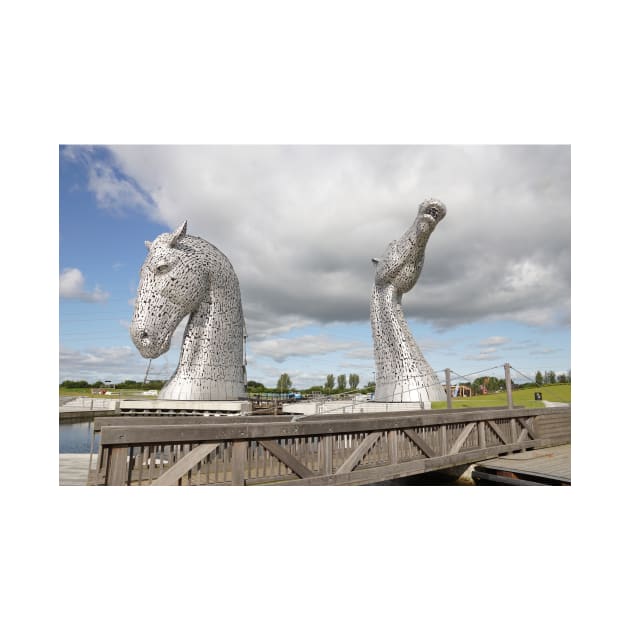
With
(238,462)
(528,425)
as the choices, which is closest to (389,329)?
(528,425)

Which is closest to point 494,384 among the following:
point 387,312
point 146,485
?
point 387,312

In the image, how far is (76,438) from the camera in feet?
49.0

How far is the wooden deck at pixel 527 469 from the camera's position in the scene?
5.56 meters

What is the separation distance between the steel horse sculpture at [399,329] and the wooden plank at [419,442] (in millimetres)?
8139

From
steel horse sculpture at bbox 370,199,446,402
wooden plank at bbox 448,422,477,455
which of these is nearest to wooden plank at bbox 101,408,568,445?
wooden plank at bbox 448,422,477,455

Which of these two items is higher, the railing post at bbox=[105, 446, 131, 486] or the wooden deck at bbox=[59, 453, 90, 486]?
the railing post at bbox=[105, 446, 131, 486]

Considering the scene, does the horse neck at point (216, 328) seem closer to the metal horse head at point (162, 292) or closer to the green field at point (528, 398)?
the metal horse head at point (162, 292)

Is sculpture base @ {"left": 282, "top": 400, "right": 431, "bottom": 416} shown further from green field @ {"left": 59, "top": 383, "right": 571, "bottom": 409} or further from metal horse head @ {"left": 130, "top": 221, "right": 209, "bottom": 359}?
metal horse head @ {"left": 130, "top": 221, "right": 209, "bottom": 359}

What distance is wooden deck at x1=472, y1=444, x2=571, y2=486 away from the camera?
5.56 m

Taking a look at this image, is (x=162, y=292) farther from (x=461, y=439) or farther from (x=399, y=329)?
(x=461, y=439)

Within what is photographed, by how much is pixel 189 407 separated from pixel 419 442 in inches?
345
